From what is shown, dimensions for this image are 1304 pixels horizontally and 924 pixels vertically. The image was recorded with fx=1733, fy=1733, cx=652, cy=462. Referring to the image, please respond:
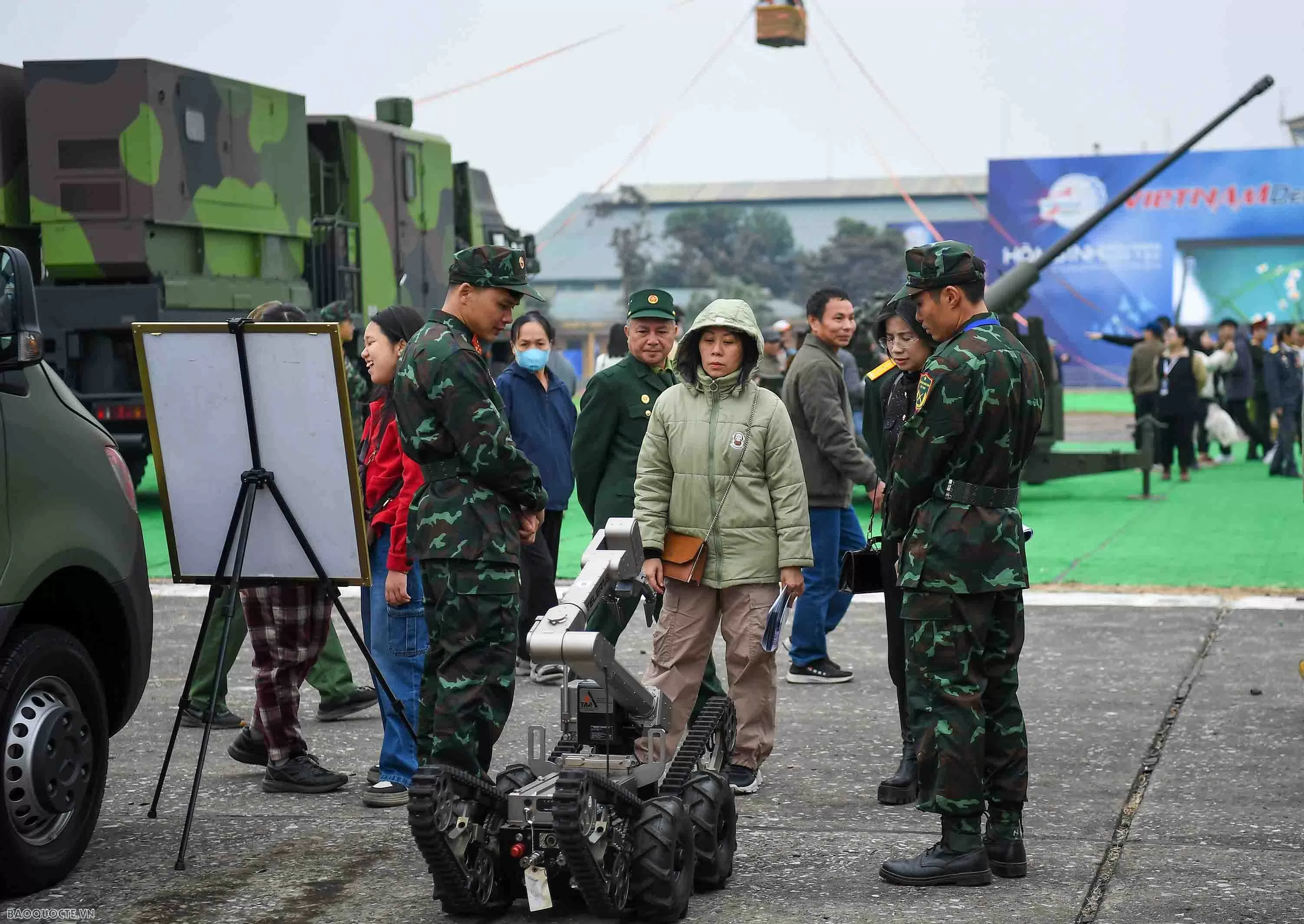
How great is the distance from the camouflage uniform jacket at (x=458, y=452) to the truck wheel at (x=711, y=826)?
913 mm

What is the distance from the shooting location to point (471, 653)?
17.1 feet

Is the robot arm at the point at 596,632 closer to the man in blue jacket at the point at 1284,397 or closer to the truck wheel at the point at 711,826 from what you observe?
the truck wheel at the point at 711,826

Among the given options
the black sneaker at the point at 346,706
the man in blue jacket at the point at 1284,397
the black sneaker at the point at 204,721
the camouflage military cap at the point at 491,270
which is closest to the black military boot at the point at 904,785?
the camouflage military cap at the point at 491,270

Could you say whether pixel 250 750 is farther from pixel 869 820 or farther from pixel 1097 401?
pixel 1097 401

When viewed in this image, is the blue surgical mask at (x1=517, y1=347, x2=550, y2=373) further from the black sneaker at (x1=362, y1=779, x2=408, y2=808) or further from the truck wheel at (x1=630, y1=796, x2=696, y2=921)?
the truck wheel at (x1=630, y1=796, x2=696, y2=921)

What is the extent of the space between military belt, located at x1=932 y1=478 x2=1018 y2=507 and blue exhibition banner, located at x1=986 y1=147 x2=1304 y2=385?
1924 inches

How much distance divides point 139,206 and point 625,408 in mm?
8955

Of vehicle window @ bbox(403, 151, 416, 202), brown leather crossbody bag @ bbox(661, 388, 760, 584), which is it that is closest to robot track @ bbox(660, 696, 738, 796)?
brown leather crossbody bag @ bbox(661, 388, 760, 584)

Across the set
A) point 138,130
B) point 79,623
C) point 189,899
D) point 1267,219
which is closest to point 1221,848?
point 189,899

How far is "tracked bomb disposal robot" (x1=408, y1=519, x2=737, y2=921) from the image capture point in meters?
4.31

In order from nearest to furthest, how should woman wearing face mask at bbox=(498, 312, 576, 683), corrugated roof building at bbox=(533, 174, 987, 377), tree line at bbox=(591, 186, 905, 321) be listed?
woman wearing face mask at bbox=(498, 312, 576, 683) → tree line at bbox=(591, 186, 905, 321) → corrugated roof building at bbox=(533, 174, 987, 377)

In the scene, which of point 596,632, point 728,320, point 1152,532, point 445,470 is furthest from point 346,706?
point 1152,532

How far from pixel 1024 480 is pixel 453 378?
12859 mm

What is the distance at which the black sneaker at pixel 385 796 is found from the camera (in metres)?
5.91
